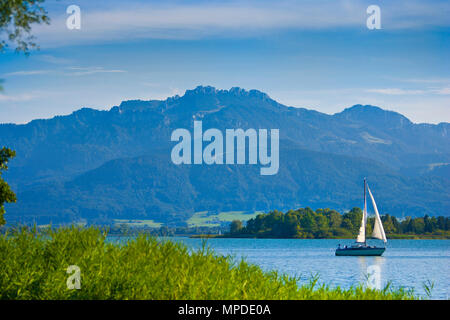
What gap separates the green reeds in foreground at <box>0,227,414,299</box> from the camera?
56.3 ft

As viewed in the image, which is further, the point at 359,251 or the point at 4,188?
the point at 359,251

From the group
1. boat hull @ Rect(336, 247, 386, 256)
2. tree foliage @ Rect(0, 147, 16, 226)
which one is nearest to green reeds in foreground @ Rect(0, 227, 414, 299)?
tree foliage @ Rect(0, 147, 16, 226)

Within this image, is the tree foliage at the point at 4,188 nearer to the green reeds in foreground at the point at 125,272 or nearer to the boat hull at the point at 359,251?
the green reeds in foreground at the point at 125,272

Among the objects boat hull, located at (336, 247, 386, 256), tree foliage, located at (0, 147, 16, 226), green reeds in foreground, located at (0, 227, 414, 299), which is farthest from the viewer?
boat hull, located at (336, 247, 386, 256)

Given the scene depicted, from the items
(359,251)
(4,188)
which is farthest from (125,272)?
(359,251)

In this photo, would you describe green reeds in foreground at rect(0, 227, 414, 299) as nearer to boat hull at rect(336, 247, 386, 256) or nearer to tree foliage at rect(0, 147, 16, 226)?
tree foliage at rect(0, 147, 16, 226)

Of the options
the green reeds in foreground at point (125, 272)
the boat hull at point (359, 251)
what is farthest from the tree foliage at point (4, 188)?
the boat hull at point (359, 251)

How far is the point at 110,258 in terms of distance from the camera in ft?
65.7

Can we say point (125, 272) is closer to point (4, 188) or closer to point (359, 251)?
point (4, 188)

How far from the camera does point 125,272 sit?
712 inches

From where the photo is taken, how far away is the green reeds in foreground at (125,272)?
1717 centimetres

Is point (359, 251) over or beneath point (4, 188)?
beneath
